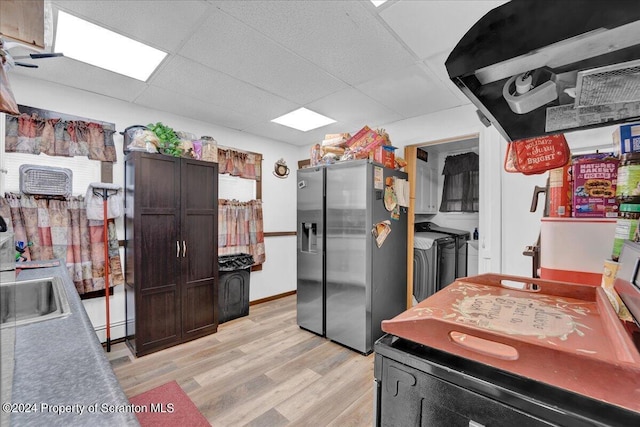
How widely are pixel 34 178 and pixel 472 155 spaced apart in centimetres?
529

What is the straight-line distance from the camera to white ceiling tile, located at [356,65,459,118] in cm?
238

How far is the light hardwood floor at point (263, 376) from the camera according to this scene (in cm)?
189

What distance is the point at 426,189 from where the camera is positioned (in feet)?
14.5

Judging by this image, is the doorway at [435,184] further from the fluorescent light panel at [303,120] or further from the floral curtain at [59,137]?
the floral curtain at [59,137]

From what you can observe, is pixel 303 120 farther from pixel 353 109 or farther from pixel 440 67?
pixel 440 67

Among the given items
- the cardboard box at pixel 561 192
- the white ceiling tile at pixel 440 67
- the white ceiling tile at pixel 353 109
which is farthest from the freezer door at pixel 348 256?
the cardboard box at pixel 561 192

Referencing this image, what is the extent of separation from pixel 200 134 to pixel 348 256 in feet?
7.98

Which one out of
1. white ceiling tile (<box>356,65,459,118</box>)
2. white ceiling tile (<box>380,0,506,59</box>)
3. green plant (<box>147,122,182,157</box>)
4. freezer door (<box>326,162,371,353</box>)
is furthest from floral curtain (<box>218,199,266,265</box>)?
white ceiling tile (<box>380,0,506,59</box>)

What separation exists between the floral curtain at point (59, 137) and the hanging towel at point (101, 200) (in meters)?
0.34

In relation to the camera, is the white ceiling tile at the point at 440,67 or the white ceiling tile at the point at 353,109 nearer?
the white ceiling tile at the point at 440,67

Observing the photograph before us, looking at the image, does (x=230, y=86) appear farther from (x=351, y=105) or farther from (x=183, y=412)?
(x=183, y=412)

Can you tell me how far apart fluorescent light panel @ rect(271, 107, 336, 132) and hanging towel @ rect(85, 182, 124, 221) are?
1881 mm

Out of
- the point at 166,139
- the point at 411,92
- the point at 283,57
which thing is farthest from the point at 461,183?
the point at 166,139

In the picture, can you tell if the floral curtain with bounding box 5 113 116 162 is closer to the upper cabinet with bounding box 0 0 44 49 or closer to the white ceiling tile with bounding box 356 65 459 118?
the upper cabinet with bounding box 0 0 44 49
